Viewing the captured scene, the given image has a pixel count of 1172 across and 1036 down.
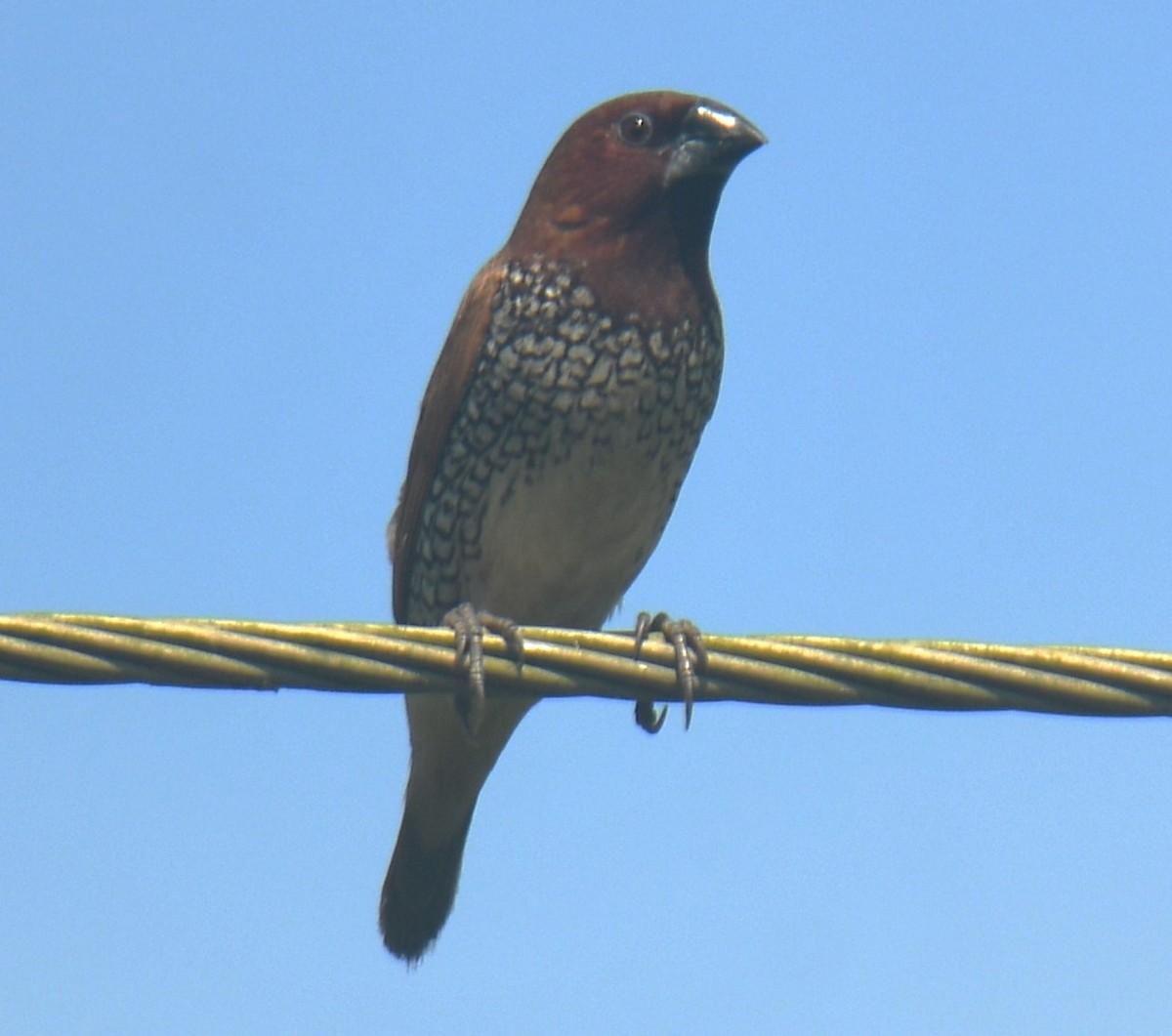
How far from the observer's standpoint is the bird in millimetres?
5305

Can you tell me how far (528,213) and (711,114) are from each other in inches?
25.3

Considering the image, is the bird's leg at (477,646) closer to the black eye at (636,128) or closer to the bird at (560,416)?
the bird at (560,416)

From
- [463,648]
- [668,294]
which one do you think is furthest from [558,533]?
[463,648]

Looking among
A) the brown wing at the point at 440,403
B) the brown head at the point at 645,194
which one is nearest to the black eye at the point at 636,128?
the brown head at the point at 645,194

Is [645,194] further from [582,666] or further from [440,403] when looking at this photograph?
[582,666]

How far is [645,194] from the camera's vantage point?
18.4 ft

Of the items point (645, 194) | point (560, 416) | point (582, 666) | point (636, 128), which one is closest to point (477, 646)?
point (582, 666)

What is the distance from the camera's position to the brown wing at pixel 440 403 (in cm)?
545

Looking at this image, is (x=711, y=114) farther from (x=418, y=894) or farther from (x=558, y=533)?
(x=418, y=894)

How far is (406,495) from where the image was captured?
Answer: 575cm

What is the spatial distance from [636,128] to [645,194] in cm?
25

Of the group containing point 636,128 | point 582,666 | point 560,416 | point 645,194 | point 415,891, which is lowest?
point 415,891

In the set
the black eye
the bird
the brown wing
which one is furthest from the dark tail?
the black eye

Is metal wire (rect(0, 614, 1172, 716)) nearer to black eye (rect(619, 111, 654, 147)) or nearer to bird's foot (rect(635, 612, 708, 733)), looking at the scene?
bird's foot (rect(635, 612, 708, 733))
